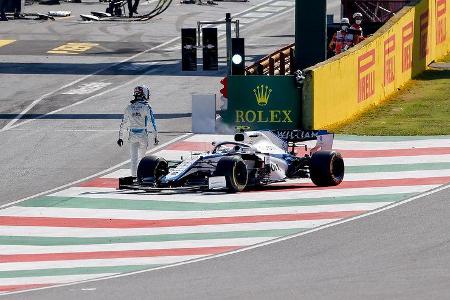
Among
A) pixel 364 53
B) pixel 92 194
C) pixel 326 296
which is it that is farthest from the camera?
pixel 364 53

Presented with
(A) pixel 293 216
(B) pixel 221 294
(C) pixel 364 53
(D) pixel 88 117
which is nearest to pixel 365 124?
(C) pixel 364 53

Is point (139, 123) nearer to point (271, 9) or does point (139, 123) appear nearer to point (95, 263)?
point (95, 263)

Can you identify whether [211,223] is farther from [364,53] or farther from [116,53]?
[116,53]

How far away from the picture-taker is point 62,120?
38.4 meters

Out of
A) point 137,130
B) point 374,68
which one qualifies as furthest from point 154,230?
point 374,68

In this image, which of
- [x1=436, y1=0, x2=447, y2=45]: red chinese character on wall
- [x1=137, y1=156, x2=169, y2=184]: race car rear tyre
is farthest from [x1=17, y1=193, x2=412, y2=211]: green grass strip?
[x1=436, y1=0, x2=447, y2=45]: red chinese character on wall

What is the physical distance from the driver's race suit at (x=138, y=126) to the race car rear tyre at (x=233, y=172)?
215 centimetres

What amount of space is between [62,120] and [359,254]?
18.4m

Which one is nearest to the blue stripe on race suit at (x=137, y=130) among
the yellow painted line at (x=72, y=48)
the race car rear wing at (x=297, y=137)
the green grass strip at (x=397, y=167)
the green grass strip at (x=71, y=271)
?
the race car rear wing at (x=297, y=137)

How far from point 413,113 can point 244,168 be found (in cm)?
1134

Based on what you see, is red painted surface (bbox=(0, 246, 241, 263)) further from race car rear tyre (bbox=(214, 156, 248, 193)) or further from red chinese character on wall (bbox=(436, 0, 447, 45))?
red chinese character on wall (bbox=(436, 0, 447, 45))

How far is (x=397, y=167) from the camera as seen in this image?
96.9 feet

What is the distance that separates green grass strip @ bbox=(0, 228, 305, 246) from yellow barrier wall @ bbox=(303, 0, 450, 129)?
1090cm

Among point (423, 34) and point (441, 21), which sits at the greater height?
point (441, 21)
